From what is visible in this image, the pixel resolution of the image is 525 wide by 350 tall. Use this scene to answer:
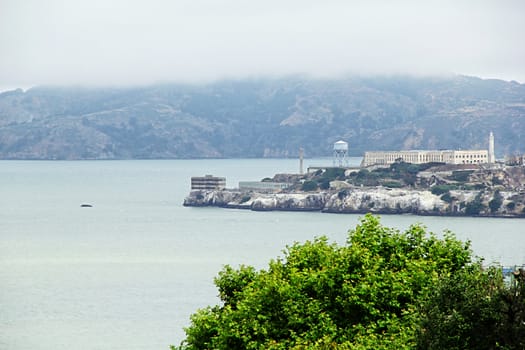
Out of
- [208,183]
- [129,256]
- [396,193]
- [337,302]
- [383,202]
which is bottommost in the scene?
[129,256]

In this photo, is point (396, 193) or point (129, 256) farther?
point (396, 193)

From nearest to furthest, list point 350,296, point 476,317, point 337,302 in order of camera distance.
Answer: point 476,317 < point 350,296 < point 337,302

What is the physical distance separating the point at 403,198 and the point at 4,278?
66.9m

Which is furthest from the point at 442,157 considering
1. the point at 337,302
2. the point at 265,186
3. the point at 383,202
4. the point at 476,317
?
the point at 476,317

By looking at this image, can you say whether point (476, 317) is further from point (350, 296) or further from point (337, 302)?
point (337, 302)

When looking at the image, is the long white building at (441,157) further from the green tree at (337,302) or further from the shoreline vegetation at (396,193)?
the green tree at (337,302)

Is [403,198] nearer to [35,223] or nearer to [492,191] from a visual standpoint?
[492,191]

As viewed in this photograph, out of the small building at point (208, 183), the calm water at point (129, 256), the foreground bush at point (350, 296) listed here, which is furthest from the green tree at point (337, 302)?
the small building at point (208, 183)

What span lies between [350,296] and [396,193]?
111884mm

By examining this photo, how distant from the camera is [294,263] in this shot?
24578 mm

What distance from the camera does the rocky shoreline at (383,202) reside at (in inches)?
5030

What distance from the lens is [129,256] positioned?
8400cm

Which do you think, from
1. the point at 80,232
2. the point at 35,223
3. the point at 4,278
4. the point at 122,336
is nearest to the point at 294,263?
the point at 122,336

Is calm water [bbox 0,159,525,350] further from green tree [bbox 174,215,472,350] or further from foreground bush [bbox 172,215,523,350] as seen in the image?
green tree [bbox 174,215,472,350]
